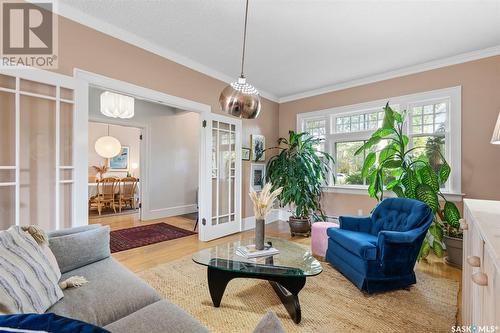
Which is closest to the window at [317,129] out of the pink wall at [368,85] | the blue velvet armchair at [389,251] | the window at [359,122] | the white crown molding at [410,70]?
the window at [359,122]

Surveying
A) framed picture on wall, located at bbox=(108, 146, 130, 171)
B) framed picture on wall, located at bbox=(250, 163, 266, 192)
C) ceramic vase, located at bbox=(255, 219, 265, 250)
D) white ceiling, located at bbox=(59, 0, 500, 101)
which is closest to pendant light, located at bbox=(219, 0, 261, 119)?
white ceiling, located at bbox=(59, 0, 500, 101)

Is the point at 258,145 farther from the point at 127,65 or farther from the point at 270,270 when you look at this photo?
the point at 270,270

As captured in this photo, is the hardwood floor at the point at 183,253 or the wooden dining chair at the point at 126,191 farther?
the wooden dining chair at the point at 126,191

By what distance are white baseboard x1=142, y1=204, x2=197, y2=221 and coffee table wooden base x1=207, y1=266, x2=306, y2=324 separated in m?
3.94

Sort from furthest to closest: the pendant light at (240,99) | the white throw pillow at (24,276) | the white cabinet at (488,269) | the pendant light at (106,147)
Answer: the pendant light at (106,147) < the pendant light at (240,99) < the white throw pillow at (24,276) < the white cabinet at (488,269)

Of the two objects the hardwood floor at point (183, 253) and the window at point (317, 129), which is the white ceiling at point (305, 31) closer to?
the window at point (317, 129)

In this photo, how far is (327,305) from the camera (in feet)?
7.00

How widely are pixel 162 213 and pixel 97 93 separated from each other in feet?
9.65

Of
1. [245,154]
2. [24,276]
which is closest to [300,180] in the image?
[245,154]

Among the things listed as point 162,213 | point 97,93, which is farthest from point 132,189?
point 97,93

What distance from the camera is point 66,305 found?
1.33m

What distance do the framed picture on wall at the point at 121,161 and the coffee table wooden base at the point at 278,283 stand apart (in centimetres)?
696

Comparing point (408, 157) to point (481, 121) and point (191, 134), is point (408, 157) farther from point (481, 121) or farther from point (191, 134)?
point (191, 134)

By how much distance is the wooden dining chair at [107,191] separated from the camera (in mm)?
5889
